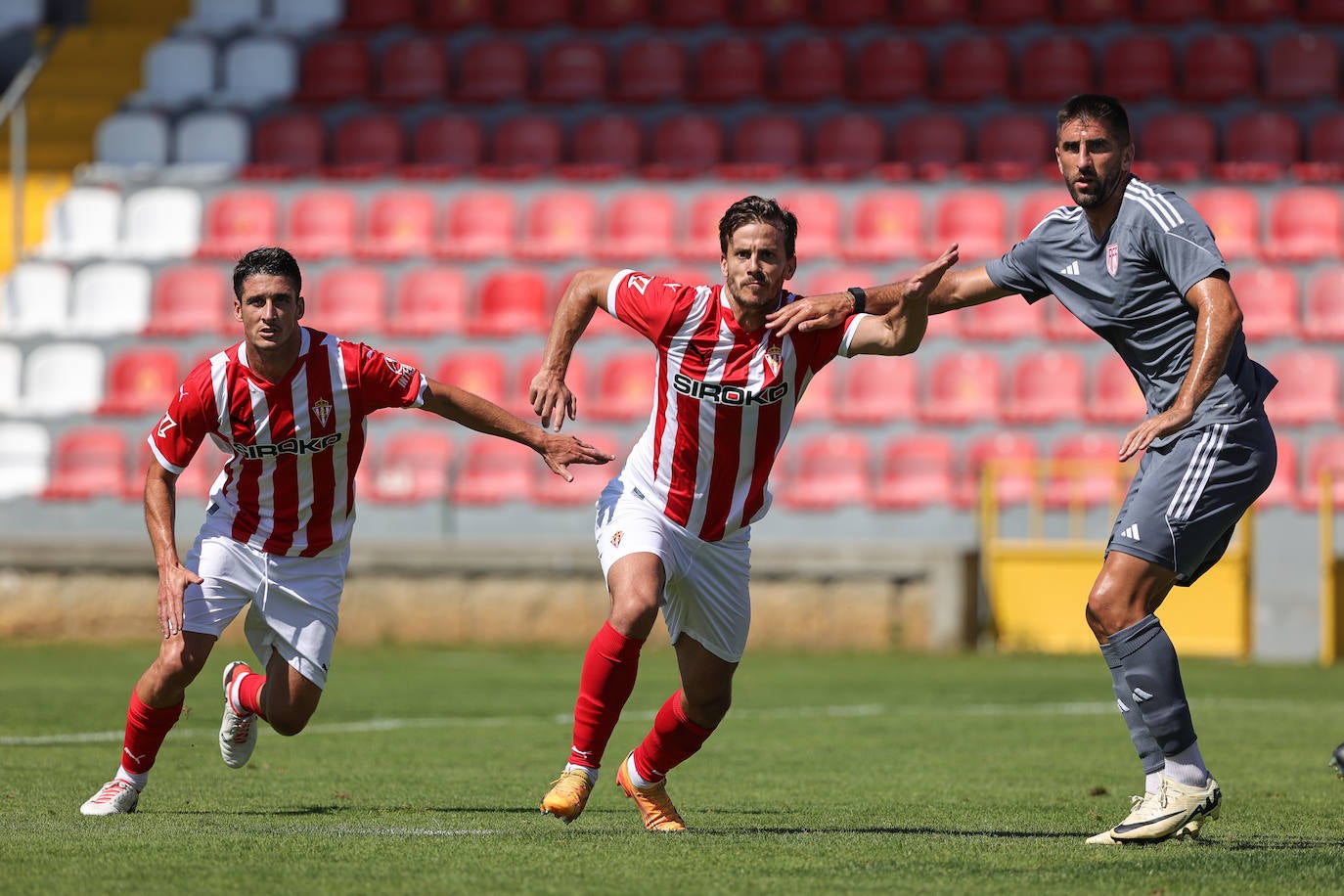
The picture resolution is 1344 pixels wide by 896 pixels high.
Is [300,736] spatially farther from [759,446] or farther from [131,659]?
[131,659]

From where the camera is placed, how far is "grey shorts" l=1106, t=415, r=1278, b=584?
5.85 metres

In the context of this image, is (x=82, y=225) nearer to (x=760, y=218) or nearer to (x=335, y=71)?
(x=335, y=71)

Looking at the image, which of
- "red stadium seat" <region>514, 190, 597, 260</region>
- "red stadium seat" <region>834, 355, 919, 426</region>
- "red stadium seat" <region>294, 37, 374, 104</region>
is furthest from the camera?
"red stadium seat" <region>294, 37, 374, 104</region>

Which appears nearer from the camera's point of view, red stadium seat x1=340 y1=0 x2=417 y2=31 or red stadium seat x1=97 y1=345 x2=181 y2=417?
red stadium seat x1=97 y1=345 x2=181 y2=417

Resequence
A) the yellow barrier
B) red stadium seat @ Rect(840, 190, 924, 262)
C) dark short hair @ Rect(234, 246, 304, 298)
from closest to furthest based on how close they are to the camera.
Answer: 1. dark short hair @ Rect(234, 246, 304, 298)
2. the yellow barrier
3. red stadium seat @ Rect(840, 190, 924, 262)

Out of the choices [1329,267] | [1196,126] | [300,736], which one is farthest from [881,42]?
[300,736]

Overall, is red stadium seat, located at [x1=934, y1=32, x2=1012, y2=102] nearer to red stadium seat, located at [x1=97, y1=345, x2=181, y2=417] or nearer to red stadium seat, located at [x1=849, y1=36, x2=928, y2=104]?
red stadium seat, located at [x1=849, y1=36, x2=928, y2=104]

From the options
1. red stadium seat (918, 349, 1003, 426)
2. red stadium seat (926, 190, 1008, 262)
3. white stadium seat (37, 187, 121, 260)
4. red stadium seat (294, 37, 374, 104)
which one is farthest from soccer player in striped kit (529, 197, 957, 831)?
red stadium seat (294, 37, 374, 104)

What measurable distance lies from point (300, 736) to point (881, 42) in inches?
526

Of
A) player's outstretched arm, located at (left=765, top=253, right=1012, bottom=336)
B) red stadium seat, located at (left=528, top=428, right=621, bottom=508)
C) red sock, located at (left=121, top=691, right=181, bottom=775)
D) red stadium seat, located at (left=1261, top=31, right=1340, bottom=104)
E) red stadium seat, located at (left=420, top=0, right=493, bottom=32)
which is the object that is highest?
red stadium seat, located at (left=420, top=0, right=493, bottom=32)

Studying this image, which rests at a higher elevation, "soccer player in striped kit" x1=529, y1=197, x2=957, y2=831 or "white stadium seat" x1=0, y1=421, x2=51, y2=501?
"soccer player in striped kit" x1=529, y1=197, x2=957, y2=831

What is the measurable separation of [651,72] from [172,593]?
15285 mm

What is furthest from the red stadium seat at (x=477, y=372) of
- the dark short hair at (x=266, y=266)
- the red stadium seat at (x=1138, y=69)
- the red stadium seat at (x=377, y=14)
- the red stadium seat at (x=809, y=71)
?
the dark short hair at (x=266, y=266)

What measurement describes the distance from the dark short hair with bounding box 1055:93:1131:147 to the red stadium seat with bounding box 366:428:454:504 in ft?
35.7
